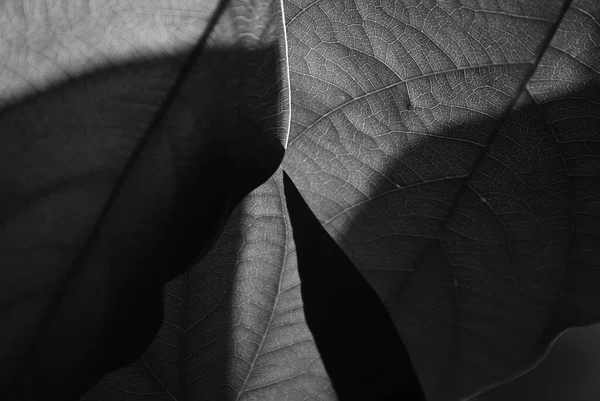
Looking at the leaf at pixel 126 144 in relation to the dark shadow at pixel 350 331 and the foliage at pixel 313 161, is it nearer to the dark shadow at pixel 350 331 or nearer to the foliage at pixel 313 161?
the foliage at pixel 313 161

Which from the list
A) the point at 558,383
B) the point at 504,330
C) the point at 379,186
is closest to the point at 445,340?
the point at 504,330

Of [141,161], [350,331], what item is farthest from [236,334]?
[141,161]

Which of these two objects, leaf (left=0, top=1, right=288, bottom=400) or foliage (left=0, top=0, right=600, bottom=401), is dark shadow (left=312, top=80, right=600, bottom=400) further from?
leaf (left=0, top=1, right=288, bottom=400)

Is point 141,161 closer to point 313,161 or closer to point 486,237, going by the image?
point 313,161

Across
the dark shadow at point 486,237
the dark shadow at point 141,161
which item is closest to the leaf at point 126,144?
the dark shadow at point 141,161

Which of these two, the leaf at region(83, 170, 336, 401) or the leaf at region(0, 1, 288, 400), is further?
the leaf at region(83, 170, 336, 401)

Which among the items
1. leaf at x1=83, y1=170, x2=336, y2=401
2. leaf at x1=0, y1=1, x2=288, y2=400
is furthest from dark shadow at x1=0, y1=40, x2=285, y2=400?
leaf at x1=83, y1=170, x2=336, y2=401

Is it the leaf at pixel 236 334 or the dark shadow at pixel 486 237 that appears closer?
the dark shadow at pixel 486 237
